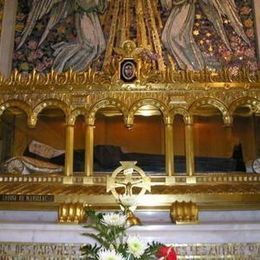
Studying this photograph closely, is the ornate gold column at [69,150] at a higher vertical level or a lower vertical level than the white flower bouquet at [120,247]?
higher

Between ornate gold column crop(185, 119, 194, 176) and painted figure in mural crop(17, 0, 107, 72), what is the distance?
52.4 inches

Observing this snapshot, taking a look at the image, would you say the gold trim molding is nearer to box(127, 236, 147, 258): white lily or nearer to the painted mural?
box(127, 236, 147, 258): white lily

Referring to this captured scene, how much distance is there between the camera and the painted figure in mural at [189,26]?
4.07m

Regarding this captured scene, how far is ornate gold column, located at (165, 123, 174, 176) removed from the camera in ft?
10.5

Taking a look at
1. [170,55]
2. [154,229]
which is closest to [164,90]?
[170,55]

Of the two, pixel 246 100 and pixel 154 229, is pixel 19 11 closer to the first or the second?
pixel 246 100

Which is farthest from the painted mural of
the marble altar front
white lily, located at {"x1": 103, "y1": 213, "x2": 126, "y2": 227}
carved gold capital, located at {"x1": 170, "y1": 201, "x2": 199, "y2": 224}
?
white lily, located at {"x1": 103, "y1": 213, "x2": 126, "y2": 227}

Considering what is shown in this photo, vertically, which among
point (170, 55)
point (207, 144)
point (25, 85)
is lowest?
point (207, 144)

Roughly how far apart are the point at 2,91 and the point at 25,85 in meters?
0.19

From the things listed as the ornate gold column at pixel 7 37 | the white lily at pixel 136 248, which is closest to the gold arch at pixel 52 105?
the ornate gold column at pixel 7 37

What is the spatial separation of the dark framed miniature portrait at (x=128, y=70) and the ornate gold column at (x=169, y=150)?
467 mm

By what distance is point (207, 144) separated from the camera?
3391 millimetres

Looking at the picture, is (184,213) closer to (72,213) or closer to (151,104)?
(72,213)

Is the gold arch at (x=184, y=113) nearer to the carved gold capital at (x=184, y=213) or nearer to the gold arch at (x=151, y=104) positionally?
the gold arch at (x=151, y=104)
